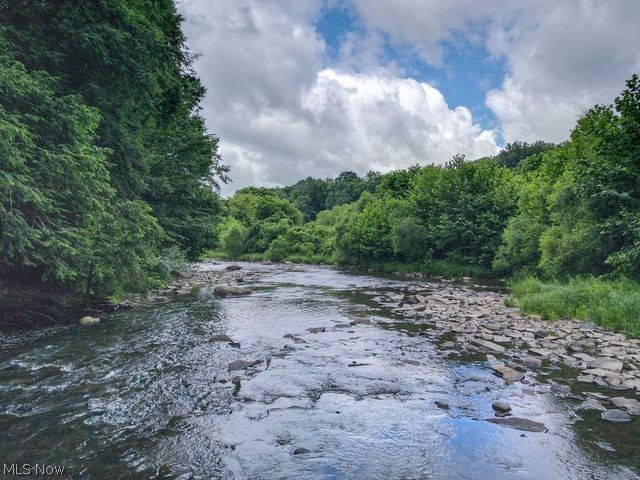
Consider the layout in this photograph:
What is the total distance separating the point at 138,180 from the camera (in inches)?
722

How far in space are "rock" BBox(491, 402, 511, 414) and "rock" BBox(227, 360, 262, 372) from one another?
20.0 feet

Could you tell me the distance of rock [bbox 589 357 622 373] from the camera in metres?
10.3

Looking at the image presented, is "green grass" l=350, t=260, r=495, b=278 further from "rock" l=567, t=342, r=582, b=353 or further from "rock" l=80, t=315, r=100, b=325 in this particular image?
"rock" l=80, t=315, r=100, b=325

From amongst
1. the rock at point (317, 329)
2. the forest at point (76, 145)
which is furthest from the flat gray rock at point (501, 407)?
the forest at point (76, 145)

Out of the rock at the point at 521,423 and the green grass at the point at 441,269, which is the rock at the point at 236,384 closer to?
the rock at the point at 521,423

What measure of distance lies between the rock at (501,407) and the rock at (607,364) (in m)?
4.55

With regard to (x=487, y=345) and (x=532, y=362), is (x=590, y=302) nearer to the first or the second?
(x=487, y=345)

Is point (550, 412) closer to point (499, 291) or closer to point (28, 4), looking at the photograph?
point (28, 4)

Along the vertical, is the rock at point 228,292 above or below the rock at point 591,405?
above

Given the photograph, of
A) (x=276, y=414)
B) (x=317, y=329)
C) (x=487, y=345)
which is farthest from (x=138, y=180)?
(x=487, y=345)

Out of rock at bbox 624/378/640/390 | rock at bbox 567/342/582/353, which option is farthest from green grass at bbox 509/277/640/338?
rock at bbox 624/378/640/390

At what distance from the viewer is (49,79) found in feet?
39.3

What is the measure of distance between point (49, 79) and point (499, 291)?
98.4 feet

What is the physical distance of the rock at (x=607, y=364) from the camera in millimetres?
10336
